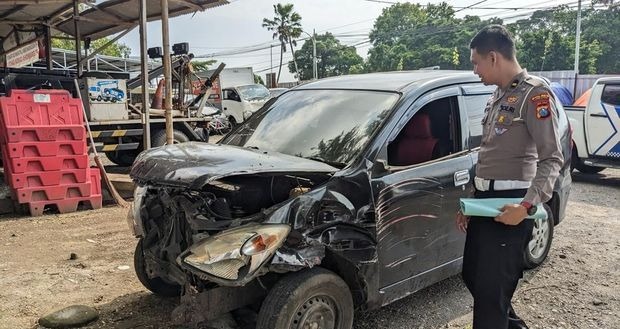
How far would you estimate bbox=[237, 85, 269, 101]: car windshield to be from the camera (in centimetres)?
2095

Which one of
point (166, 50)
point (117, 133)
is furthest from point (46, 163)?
point (117, 133)

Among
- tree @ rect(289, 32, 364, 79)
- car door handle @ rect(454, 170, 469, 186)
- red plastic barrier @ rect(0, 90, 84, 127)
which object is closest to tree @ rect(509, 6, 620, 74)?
tree @ rect(289, 32, 364, 79)

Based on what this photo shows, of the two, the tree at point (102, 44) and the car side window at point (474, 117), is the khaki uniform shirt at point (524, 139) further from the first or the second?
the tree at point (102, 44)

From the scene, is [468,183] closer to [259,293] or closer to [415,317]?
[415,317]

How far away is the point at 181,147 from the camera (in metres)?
3.43

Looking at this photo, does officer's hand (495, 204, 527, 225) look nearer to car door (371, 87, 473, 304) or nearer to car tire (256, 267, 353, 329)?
car door (371, 87, 473, 304)

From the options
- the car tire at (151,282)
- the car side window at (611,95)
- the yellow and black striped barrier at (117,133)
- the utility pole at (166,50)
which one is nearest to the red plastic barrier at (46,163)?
the utility pole at (166,50)

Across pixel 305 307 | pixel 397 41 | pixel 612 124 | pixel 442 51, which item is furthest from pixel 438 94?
pixel 397 41

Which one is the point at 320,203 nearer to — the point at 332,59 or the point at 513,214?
the point at 513,214

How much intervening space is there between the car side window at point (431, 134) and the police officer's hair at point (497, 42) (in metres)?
0.92

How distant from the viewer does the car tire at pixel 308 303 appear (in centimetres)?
259

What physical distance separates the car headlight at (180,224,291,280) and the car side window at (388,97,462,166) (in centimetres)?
119

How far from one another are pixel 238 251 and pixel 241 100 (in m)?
18.6

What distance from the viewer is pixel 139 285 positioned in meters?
4.13
